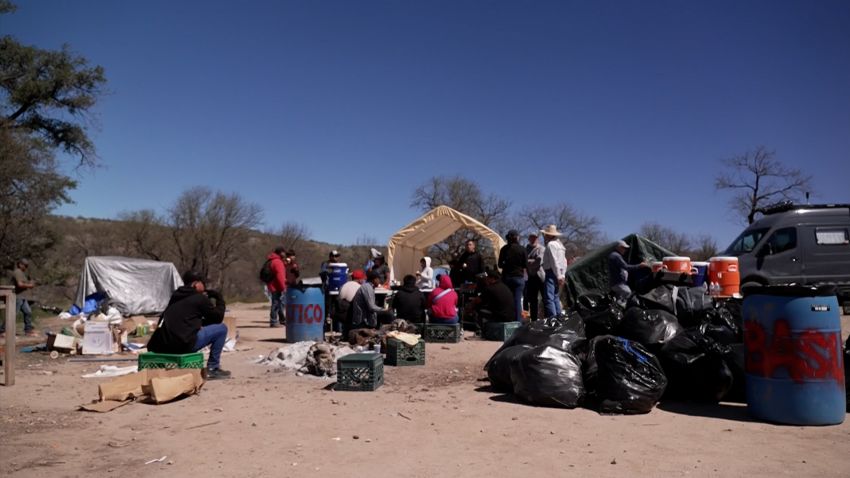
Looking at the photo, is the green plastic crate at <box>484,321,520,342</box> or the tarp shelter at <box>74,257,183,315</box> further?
the tarp shelter at <box>74,257,183,315</box>

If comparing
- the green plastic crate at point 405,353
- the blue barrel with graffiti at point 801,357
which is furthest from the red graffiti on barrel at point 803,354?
the green plastic crate at point 405,353

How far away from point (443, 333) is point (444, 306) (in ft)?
1.50

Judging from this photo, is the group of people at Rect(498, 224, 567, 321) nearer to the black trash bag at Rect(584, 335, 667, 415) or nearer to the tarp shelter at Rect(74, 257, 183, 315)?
the black trash bag at Rect(584, 335, 667, 415)

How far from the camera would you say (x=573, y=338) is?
21.4ft

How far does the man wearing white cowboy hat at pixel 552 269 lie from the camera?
1127cm

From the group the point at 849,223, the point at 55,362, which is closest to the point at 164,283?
the point at 55,362

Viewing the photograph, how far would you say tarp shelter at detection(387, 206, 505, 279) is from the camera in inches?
632

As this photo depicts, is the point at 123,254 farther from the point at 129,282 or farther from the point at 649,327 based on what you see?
the point at 649,327

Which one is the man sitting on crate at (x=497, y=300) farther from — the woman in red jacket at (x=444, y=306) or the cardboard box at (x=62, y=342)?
the cardboard box at (x=62, y=342)

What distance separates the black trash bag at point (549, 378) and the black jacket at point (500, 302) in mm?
4775

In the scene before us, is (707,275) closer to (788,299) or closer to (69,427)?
(788,299)

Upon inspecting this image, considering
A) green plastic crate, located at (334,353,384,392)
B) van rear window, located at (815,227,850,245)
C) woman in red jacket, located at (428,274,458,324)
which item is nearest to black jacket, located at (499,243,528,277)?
woman in red jacket, located at (428,274,458,324)

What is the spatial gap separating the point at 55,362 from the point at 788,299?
924cm

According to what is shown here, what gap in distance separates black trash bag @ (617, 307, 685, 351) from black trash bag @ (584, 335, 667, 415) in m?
0.31
